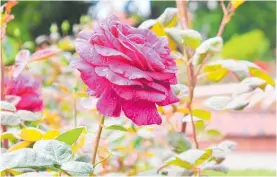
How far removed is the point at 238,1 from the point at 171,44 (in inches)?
4.6

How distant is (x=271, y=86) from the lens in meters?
0.80

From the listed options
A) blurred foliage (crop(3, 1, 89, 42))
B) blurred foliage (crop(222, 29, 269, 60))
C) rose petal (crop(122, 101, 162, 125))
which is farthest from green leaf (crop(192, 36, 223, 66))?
blurred foliage (crop(3, 1, 89, 42))

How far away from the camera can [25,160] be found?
529 mm

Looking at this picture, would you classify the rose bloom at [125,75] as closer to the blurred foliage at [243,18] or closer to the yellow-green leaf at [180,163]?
the yellow-green leaf at [180,163]

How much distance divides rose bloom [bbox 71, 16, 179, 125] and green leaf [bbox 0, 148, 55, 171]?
0.07m

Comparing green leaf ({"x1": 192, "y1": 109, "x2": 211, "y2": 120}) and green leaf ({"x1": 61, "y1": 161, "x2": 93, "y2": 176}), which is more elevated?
green leaf ({"x1": 192, "y1": 109, "x2": 211, "y2": 120})

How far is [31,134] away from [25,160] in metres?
0.17

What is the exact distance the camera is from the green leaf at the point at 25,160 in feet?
1.73

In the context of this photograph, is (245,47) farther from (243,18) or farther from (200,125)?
(200,125)

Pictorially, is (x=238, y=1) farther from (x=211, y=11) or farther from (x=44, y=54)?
(x=211, y=11)

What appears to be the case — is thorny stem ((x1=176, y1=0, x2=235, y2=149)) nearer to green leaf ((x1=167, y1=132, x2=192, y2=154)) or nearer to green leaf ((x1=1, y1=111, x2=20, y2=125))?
green leaf ((x1=167, y1=132, x2=192, y2=154))

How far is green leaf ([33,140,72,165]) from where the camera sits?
0.55 m

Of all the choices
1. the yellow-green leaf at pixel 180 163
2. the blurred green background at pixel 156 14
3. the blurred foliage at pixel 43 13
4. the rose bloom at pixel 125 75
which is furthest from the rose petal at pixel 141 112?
the blurred foliage at pixel 43 13

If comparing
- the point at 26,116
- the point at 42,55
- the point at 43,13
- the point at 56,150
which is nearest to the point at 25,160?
the point at 56,150
